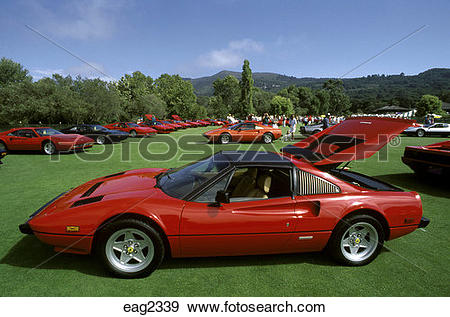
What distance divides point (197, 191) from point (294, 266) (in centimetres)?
143

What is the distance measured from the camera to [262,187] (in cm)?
283

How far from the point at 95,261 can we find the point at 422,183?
7.36 metres

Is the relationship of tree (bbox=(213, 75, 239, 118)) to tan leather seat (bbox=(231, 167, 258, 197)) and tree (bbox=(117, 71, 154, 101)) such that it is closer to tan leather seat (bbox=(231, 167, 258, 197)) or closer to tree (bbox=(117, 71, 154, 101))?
tree (bbox=(117, 71, 154, 101))

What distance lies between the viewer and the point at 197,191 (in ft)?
8.52

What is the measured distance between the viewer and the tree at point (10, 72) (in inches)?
1549

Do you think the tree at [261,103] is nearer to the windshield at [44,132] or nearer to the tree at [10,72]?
the tree at [10,72]

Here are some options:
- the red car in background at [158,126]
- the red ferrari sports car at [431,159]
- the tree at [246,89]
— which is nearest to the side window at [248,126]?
the red ferrari sports car at [431,159]

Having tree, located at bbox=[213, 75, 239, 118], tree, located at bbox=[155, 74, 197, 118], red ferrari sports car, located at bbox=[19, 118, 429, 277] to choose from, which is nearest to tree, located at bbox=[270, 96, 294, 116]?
tree, located at bbox=[213, 75, 239, 118]

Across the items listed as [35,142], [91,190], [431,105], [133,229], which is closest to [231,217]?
[133,229]

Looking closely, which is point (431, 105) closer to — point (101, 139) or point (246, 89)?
point (246, 89)

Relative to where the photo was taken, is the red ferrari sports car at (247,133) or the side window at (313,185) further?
the red ferrari sports car at (247,133)

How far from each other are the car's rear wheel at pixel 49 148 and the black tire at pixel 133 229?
401 inches

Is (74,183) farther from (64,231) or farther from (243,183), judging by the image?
(243,183)

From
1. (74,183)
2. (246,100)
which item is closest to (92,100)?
(74,183)
